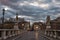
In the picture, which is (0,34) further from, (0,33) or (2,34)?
(2,34)

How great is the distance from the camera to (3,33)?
29250 mm

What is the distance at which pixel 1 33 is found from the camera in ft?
97.2

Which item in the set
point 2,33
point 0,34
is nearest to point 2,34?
point 2,33

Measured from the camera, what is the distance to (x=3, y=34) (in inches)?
1151

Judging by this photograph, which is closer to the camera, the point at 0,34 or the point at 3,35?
the point at 3,35

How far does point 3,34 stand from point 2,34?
171 millimetres

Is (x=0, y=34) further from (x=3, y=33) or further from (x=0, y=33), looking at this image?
(x=3, y=33)

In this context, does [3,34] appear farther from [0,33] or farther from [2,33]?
[0,33]

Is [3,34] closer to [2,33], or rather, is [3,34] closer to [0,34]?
[2,33]

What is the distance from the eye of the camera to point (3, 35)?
2950 centimetres

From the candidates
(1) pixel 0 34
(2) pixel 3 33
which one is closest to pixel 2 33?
(2) pixel 3 33

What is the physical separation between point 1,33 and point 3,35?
50 centimetres

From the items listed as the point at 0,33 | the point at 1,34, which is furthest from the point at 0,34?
the point at 1,34

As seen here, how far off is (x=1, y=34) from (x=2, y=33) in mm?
258
